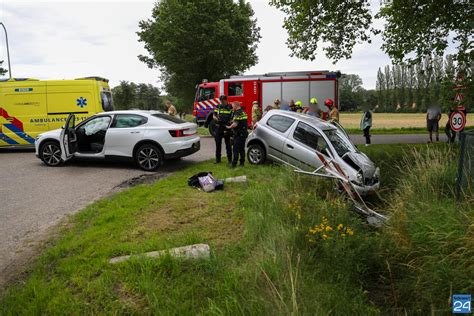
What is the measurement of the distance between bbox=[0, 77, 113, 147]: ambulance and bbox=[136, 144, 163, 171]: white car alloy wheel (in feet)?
15.4

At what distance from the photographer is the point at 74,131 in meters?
8.89

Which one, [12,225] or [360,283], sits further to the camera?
[12,225]

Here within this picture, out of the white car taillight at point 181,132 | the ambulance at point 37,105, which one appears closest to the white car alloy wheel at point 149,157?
the white car taillight at point 181,132

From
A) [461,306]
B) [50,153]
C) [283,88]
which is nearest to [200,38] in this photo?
[283,88]

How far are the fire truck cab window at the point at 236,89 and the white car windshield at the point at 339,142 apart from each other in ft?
31.1

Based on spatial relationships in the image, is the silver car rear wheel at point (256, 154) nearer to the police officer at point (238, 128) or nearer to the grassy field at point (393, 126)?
the police officer at point (238, 128)

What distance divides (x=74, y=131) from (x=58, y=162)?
103 cm

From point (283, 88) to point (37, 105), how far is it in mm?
9967

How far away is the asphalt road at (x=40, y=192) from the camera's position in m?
4.20

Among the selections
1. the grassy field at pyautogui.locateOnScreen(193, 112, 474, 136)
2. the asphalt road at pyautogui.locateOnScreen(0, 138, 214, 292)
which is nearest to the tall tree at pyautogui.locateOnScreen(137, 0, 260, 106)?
the grassy field at pyautogui.locateOnScreen(193, 112, 474, 136)

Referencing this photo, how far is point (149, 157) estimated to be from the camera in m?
8.60

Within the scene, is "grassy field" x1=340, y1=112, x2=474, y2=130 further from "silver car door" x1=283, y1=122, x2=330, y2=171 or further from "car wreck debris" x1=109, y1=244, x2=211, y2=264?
"car wreck debris" x1=109, y1=244, x2=211, y2=264

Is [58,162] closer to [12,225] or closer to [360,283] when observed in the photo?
[12,225]

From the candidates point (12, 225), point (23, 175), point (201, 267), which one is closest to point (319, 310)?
point (201, 267)
